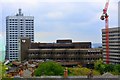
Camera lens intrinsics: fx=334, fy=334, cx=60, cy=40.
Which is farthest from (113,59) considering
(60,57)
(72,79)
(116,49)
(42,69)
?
(72,79)

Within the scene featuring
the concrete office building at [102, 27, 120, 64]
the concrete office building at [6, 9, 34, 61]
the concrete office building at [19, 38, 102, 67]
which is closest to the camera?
the concrete office building at [19, 38, 102, 67]

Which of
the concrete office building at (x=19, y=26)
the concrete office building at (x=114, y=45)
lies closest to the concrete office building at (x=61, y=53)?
the concrete office building at (x=114, y=45)

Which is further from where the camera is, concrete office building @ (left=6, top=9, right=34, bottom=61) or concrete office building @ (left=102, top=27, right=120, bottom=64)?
concrete office building @ (left=6, top=9, right=34, bottom=61)

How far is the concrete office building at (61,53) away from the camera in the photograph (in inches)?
1235

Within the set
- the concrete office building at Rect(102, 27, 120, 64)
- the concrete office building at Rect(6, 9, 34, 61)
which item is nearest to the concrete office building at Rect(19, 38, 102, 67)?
the concrete office building at Rect(102, 27, 120, 64)

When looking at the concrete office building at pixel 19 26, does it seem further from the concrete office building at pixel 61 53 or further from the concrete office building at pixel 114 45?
the concrete office building at pixel 114 45

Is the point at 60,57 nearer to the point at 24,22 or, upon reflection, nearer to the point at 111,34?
the point at 111,34

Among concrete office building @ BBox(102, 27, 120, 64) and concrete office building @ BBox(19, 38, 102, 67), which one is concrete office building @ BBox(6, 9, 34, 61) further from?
concrete office building @ BBox(102, 27, 120, 64)

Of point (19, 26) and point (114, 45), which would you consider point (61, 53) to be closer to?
point (114, 45)

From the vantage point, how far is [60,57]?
32.2 m

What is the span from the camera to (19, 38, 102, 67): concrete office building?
103 feet

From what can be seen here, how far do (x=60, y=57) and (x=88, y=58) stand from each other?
276cm

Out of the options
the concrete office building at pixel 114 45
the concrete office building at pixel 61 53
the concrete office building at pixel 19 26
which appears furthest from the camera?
the concrete office building at pixel 19 26

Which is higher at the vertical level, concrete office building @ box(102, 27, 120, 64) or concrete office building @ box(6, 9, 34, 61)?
concrete office building @ box(6, 9, 34, 61)
